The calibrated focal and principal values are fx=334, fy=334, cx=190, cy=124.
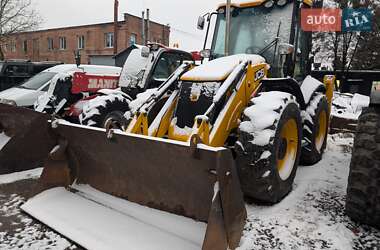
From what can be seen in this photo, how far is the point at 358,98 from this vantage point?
11.1 m

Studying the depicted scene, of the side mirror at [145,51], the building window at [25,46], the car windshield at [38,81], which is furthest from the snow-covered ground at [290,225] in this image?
the building window at [25,46]

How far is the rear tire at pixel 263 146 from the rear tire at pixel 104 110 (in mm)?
2558

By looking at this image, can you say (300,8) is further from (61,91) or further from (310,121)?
(61,91)

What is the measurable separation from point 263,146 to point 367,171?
3.07 ft

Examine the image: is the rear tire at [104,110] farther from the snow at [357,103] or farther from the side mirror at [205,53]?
the snow at [357,103]

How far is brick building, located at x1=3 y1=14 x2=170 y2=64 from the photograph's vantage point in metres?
Result: 31.0

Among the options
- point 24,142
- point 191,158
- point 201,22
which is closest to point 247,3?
point 201,22

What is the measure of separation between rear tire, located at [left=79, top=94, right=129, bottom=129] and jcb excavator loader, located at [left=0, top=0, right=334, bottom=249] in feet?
4.82

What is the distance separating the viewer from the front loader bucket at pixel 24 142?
4309 millimetres

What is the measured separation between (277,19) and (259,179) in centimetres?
241

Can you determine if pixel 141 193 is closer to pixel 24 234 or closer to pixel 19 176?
pixel 24 234

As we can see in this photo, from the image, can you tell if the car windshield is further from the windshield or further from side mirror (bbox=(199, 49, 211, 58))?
the windshield

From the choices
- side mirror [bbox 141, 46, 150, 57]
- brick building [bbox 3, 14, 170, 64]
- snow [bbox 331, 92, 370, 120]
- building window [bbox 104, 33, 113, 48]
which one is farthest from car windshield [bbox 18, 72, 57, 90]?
building window [bbox 104, 33, 113, 48]

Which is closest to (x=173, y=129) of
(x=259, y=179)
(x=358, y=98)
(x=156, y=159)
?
(x=156, y=159)
